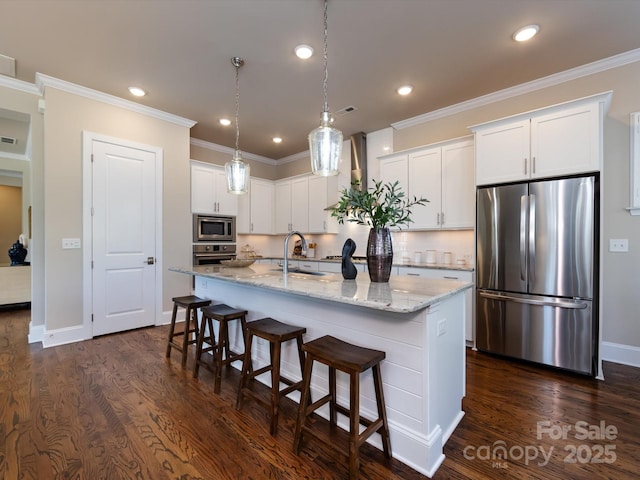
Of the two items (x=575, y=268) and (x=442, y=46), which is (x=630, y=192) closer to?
(x=575, y=268)

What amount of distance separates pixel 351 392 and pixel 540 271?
240cm

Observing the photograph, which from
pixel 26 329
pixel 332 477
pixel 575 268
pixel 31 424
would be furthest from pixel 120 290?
pixel 575 268

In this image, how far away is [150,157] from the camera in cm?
398

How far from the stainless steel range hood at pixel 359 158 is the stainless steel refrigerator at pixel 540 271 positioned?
6.27 feet

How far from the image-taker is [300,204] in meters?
5.58

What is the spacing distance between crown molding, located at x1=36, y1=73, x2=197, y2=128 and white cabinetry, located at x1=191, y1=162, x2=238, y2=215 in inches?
26.8

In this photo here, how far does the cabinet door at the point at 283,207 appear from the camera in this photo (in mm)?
5820

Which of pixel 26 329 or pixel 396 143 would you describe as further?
pixel 396 143

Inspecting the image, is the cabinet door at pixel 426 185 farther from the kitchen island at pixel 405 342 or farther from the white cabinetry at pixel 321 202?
the kitchen island at pixel 405 342

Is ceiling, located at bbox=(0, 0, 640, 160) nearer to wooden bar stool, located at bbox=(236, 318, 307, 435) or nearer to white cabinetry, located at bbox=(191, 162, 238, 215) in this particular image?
white cabinetry, located at bbox=(191, 162, 238, 215)

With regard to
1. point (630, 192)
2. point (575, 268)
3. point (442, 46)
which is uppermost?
point (442, 46)

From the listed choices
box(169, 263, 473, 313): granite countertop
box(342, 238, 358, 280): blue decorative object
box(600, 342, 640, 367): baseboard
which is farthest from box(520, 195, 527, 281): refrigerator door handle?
box(342, 238, 358, 280): blue decorative object

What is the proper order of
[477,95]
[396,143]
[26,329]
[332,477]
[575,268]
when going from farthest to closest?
[396,143]
[26,329]
[477,95]
[575,268]
[332,477]

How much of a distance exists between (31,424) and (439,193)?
14.0 ft
